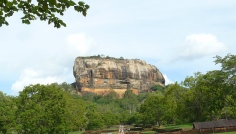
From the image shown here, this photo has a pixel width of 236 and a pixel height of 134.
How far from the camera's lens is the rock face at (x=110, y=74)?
7101 inches

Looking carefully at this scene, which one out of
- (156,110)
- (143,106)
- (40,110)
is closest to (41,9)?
(40,110)

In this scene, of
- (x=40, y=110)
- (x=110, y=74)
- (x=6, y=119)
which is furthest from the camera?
(x=110, y=74)

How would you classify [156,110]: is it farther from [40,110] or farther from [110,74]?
[110,74]

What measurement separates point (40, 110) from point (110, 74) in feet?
486

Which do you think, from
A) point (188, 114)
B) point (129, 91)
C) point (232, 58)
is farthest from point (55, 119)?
point (129, 91)

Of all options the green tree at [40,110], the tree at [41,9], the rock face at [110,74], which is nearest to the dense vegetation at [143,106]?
the green tree at [40,110]

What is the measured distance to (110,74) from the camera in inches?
7224

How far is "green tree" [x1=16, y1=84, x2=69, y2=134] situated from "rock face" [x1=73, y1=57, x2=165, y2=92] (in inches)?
5610

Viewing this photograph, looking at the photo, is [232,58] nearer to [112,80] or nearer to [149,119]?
[149,119]

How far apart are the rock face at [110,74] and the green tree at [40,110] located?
14250cm

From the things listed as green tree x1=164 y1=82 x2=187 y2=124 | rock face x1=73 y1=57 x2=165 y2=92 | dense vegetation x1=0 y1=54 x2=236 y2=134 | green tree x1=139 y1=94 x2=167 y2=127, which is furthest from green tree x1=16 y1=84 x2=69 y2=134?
rock face x1=73 y1=57 x2=165 y2=92

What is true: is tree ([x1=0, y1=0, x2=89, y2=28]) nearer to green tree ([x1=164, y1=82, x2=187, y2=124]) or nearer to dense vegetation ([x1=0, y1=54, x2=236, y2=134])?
dense vegetation ([x1=0, y1=54, x2=236, y2=134])

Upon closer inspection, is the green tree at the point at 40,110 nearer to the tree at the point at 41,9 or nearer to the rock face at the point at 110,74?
the tree at the point at 41,9

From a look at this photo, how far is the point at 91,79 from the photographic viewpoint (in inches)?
7087
